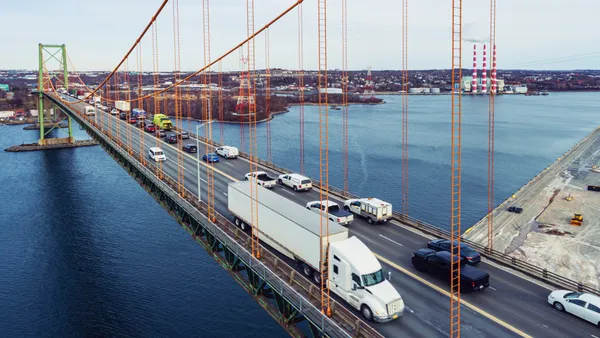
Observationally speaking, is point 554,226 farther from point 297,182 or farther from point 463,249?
Answer: point 463,249

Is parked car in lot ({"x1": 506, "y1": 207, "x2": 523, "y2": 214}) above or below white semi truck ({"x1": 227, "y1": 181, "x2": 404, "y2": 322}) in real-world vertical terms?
below

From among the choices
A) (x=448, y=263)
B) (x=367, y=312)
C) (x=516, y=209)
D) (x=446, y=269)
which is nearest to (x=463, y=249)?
(x=448, y=263)

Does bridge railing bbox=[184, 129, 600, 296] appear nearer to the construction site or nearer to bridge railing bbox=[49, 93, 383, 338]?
bridge railing bbox=[49, 93, 383, 338]

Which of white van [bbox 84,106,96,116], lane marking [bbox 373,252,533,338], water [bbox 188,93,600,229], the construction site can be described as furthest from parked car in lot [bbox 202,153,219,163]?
white van [bbox 84,106,96,116]

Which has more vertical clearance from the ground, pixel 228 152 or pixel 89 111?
pixel 89 111

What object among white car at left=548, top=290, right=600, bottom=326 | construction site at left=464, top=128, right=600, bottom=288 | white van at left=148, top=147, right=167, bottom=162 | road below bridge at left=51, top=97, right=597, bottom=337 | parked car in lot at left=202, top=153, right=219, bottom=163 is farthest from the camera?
parked car in lot at left=202, top=153, right=219, bottom=163

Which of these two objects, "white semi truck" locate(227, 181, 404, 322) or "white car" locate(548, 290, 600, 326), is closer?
"white semi truck" locate(227, 181, 404, 322)
